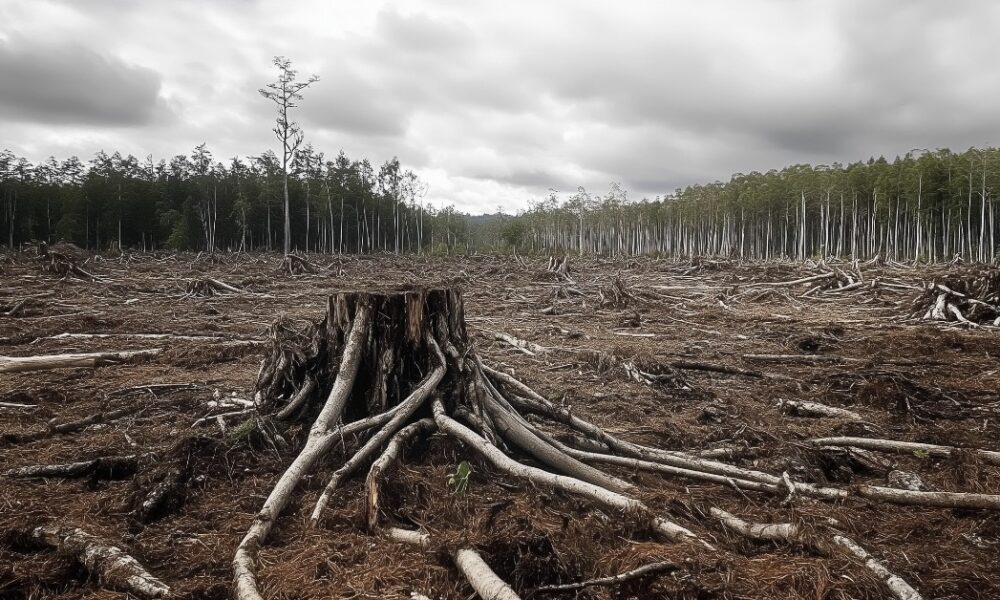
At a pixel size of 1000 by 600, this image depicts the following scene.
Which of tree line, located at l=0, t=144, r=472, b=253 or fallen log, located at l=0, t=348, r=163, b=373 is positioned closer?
fallen log, located at l=0, t=348, r=163, b=373

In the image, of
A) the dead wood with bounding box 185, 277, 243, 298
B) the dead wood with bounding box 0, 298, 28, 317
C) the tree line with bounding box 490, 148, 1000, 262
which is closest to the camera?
the dead wood with bounding box 0, 298, 28, 317

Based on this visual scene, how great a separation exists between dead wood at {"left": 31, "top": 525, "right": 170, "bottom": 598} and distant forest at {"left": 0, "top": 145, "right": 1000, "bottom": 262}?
45.9 meters

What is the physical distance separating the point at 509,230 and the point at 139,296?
211 feet

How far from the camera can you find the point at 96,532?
2.99 meters

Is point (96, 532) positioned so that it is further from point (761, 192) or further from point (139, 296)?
point (761, 192)

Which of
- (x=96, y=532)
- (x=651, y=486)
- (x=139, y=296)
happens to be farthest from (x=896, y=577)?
(x=139, y=296)

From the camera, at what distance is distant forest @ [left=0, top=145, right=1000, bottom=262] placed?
51969mm

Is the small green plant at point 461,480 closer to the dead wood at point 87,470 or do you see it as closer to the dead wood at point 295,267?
the dead wood at point 87,470

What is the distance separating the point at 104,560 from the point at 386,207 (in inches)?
3377

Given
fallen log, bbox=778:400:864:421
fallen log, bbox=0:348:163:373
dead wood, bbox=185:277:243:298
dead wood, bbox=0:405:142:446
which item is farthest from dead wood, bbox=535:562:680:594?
dead wood, bbox=185:277:243:298

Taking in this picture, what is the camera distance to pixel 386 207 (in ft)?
280

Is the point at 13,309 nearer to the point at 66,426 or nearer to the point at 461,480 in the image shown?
the point at 66,426

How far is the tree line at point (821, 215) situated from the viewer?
50.4 m

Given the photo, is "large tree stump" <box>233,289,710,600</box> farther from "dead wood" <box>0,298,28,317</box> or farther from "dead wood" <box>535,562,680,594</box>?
"dead wood" <box>0,298,28,317</box>
